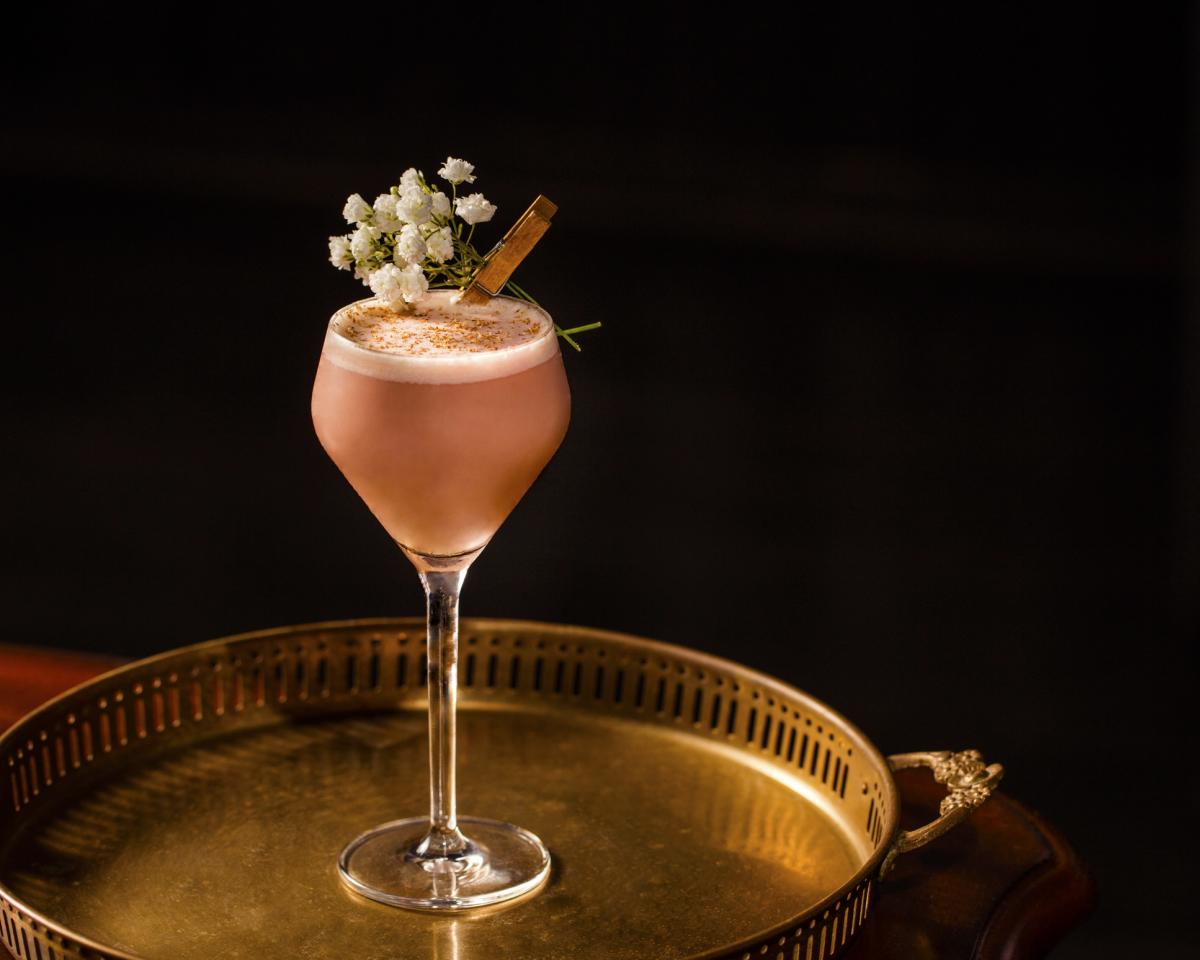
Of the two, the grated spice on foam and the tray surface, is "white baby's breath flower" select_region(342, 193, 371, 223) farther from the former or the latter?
the tray surface

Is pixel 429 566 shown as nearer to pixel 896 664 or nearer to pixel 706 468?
pixel 896 664

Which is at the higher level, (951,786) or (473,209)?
(473,209)

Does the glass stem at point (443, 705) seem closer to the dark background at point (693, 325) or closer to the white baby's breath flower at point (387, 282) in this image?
the white baby's breath flower at point (387, 282)

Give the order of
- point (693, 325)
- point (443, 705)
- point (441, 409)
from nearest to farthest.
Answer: point (441, 409)
point (443, 705)
point (693, 325)

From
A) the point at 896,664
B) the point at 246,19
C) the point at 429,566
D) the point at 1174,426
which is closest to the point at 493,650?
the point at 429,566

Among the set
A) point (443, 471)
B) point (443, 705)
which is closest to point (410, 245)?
point (443, 471)

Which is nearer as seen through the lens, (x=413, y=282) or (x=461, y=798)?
(x=413, y=282)

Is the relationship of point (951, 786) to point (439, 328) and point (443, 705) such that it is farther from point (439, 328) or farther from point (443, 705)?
point (439, 328)
